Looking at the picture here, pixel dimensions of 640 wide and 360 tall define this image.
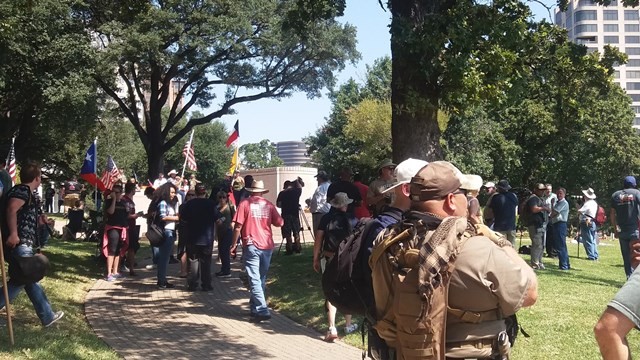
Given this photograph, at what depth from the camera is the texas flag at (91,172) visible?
56.1 feet

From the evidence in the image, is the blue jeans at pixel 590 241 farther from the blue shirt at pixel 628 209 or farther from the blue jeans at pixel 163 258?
the blue jeans at pixel 163 258

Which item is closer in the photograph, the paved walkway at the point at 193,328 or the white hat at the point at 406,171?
the white hat at the point at 406,171

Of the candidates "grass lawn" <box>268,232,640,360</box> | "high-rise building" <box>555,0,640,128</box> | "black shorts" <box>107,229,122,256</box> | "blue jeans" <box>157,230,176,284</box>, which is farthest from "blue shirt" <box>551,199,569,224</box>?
"high-rise building" <box>555,0,640,128</box>

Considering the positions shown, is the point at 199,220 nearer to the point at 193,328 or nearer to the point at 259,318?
the point at 259,318

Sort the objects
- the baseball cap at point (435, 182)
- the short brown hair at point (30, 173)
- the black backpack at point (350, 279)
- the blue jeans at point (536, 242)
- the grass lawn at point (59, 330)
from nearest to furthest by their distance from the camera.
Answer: the baseball cap at point (435, 182)
the black backpack at point (350, 279)
the grass lawn at point (59, 330)
the short brown hair at point (30, 173)
the blue jeans at point (536, 242)

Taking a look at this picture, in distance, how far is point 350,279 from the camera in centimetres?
393

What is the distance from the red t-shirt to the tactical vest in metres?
6.42

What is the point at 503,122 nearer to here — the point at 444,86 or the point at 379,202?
the point at 444,86

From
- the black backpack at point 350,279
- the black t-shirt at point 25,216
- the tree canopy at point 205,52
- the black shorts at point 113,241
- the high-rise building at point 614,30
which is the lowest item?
the black shorts at point 113,241

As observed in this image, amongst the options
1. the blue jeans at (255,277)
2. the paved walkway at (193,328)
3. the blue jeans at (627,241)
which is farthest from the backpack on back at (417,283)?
the blue jeans at (627,241)

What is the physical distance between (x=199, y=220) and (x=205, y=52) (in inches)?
683

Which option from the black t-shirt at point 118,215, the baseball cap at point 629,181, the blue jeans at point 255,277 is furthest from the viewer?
the black t-shirt at point 118,215

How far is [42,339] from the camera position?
725cm

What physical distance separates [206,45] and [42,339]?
20.9 meters
